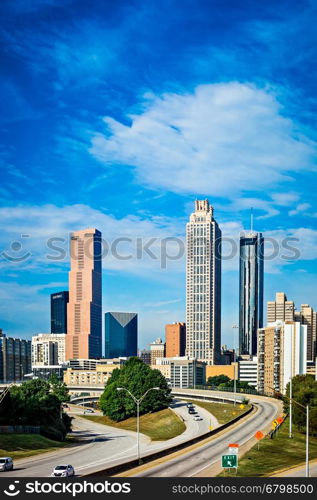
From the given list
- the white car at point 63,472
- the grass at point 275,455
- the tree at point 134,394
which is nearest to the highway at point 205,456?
the grass at point 275,455

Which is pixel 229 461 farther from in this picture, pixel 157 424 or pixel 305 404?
pixel 157 424

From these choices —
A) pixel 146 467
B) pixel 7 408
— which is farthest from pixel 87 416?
pixel 146 467

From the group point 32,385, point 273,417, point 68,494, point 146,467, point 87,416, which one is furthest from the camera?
point 87,416

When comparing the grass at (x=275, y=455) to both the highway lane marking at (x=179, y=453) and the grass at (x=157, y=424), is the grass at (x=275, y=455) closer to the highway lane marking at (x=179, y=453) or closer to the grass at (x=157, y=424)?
the highway lane marking at (x=179, y=453)

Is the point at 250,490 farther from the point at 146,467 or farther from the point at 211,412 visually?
the point at 211,412

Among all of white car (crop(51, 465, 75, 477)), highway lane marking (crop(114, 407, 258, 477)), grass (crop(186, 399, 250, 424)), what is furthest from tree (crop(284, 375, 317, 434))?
white car (crop(51, 465, 75, 477))

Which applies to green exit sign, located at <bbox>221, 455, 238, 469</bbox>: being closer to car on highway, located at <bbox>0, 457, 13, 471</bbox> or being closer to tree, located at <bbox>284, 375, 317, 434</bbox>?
car on highway, located at <bbox>0, 457, 13, 471</bbox>
